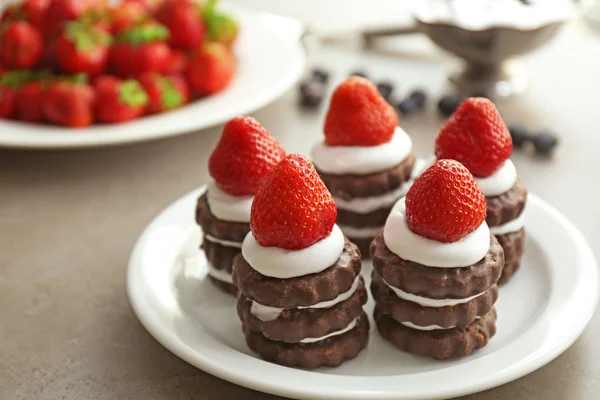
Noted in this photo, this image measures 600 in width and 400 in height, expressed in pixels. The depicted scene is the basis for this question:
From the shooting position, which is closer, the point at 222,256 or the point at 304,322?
the point at 304,322

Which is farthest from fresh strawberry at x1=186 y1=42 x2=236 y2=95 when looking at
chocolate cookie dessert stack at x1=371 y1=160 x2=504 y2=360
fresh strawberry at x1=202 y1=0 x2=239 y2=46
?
chocolate cookie dessert stack at x1=371 y1=160 x2=504 y2=360

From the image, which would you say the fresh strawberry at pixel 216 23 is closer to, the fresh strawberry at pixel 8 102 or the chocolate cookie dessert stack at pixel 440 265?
the fresh strawberry at pixel 8 102

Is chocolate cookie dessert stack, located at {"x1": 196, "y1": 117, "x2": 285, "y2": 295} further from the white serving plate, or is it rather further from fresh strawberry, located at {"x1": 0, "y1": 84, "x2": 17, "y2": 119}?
fresh strawberry, located at {"x1": 0, "y1": 84, "x2": 17, "y2": 119}

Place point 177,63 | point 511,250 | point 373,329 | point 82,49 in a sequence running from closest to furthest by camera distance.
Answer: point 373,329 < point 511,250 < point 82,49 < point 177,63

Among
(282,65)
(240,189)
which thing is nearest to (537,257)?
(240,189)

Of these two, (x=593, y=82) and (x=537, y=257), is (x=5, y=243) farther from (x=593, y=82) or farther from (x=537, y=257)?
(x=593, y=82)

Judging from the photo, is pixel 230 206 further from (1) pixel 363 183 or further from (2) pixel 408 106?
(2) pixel 408 106

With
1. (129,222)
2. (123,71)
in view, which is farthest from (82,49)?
(129,222)
